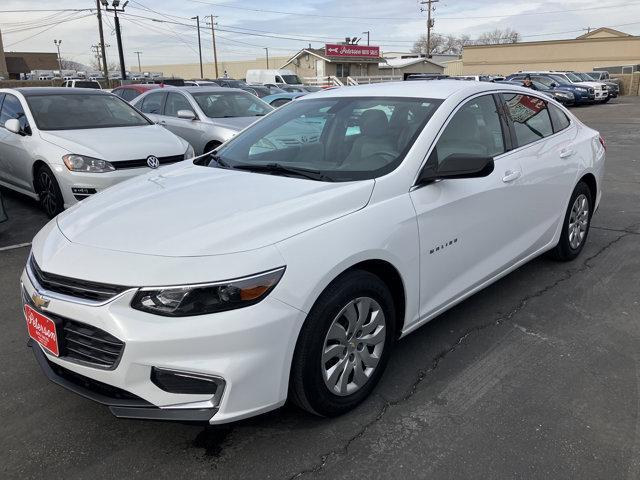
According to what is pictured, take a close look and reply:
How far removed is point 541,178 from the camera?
414 cm

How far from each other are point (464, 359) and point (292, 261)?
1.55m

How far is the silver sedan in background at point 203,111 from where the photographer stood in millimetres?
8891

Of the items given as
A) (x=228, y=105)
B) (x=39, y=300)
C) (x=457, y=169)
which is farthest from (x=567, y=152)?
(x=228, y=105)

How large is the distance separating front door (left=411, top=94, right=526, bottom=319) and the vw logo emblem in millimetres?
4067

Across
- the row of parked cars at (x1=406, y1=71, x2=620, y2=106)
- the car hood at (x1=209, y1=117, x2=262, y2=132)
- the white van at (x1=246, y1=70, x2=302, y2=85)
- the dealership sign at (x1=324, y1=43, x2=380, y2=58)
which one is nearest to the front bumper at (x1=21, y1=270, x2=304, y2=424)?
the car hood at (x1=209, y1=117, x2=262, y2=132)

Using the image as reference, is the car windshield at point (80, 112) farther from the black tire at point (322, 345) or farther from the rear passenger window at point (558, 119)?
the black tire at point (322, 345)

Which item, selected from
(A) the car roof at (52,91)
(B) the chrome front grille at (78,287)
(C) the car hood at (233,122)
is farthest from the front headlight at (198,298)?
(C) the car hood at (233,122)

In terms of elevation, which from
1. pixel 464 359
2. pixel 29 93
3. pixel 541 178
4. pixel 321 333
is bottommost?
pixel 464 359

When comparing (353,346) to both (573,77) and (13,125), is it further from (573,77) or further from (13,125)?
(573,77)

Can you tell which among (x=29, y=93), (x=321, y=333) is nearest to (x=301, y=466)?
(x=321, y=333)

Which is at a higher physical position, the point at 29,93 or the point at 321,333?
the point at 29,93

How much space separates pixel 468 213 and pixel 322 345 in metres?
1.38

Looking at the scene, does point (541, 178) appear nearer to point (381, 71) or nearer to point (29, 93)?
point (29, 93)

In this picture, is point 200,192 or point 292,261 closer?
point 292,261
